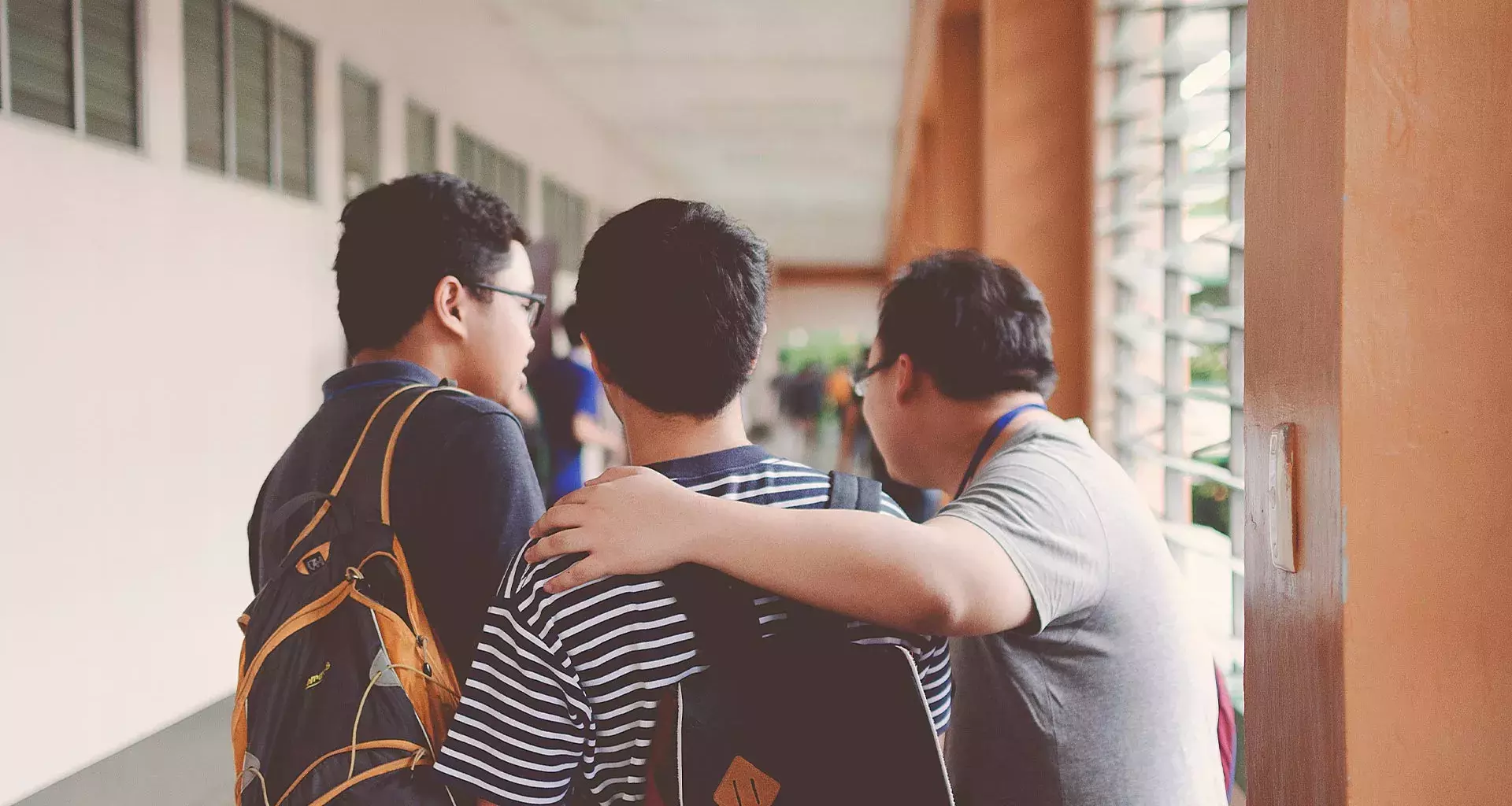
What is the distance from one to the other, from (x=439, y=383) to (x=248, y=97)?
422 centimetres

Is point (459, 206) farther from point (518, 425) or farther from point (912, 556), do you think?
point (912, 556)

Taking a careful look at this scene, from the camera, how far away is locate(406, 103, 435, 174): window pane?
7047mm

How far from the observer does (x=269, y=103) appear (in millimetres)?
5293

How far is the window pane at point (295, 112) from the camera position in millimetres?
5445

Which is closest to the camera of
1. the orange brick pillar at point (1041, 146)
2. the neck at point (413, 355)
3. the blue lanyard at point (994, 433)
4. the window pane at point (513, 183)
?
the blue lanyard at point (994, 433)

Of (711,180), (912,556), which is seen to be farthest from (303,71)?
(711,180)

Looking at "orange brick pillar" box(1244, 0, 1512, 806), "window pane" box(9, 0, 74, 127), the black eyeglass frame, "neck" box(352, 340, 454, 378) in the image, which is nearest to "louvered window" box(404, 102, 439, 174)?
"window pane" box(9, 0, 74, 127)

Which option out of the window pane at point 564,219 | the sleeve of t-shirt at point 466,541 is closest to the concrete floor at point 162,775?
the sleeve of t-shirt at point 466,541

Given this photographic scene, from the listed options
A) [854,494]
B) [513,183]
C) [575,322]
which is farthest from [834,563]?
[513,183]

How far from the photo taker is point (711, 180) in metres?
15.1

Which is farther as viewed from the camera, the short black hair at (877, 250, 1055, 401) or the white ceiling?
the white ceiling

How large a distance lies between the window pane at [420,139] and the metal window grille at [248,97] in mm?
1321

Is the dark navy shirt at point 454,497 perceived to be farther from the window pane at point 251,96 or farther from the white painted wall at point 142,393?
the window pane at point 251,96

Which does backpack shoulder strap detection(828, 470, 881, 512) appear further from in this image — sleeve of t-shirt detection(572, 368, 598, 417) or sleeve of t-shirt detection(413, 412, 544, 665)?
sleeve of t-shirt detection(572, 368, 598, 417)
